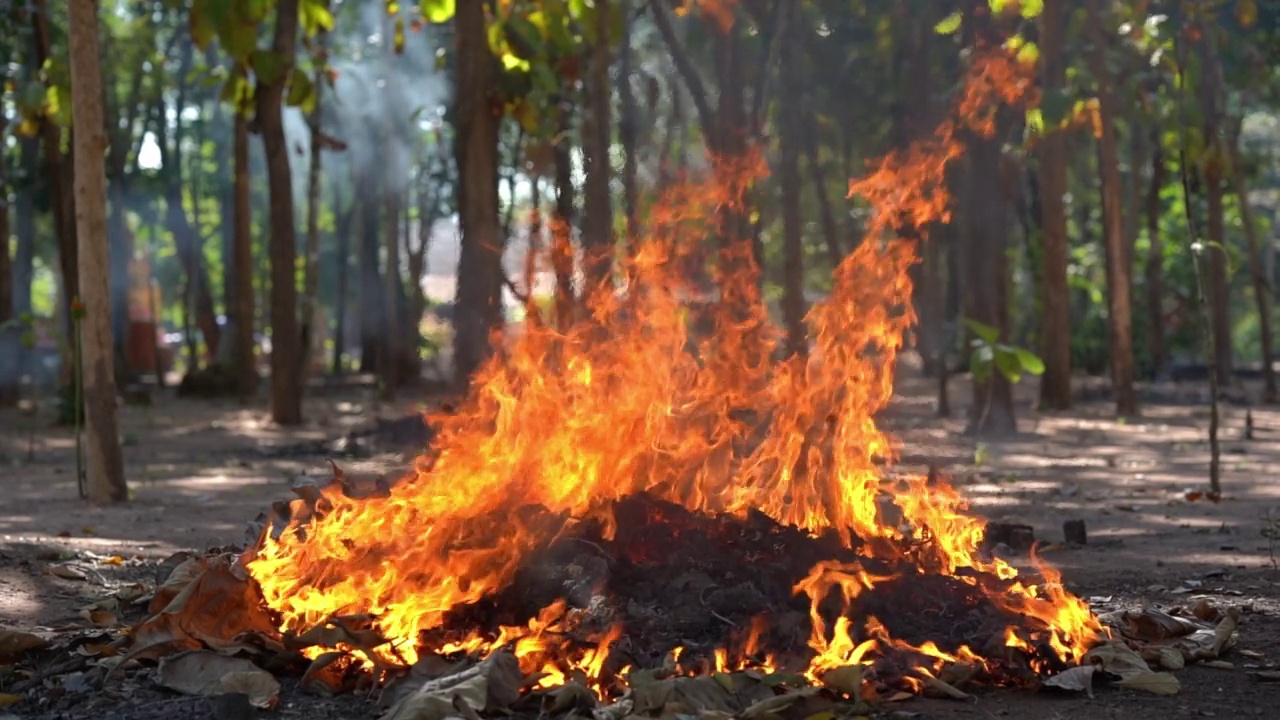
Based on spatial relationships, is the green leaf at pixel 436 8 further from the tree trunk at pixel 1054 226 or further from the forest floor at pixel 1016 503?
the tree trunk at pixel 1054 226

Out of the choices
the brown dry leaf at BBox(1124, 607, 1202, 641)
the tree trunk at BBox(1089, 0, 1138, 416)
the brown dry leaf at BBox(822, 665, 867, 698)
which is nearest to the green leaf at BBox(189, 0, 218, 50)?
the brown dry leaf at BBox(822, 665, 867, 698)

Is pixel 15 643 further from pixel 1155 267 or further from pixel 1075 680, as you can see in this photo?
pixel 1155 267

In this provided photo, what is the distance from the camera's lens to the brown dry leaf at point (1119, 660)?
4.96m

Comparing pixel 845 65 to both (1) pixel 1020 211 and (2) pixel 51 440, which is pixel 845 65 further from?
(2) pixel 51 440

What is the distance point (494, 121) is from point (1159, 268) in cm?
1799

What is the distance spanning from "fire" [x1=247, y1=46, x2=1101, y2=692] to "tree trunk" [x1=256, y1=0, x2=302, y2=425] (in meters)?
10.8

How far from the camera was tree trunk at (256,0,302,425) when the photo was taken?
16.7 m

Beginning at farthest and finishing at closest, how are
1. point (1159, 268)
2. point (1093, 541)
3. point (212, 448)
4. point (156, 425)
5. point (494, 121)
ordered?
1. point (1159, 268)
2. point (156, 425)
3. point (212, 448)
4. point (494, 121)
5. point (1093, 541)

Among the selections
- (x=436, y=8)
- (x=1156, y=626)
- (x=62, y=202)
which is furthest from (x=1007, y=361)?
(x=62, y=202)

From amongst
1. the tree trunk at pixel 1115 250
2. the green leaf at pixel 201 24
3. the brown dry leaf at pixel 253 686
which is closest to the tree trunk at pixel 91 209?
the green leaf at pixel 201 24

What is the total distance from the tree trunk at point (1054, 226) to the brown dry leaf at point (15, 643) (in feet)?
39.8

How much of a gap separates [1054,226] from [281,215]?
9.06 metres

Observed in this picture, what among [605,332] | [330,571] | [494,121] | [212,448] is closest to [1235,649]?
[605,332]

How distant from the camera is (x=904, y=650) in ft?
16.4
